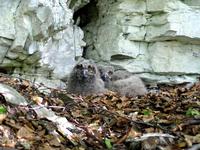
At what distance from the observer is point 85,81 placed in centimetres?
735

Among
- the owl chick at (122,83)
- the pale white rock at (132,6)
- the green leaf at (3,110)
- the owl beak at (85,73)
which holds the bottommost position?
the owl chick at (122,83)

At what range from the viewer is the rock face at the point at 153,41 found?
10242mm

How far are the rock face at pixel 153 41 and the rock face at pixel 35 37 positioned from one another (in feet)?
4.19

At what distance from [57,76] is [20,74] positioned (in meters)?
0.95

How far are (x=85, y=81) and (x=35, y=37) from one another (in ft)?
6.09

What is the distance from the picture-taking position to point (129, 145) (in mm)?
3217

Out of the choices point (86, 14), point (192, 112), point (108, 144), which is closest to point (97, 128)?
point (108, 144)

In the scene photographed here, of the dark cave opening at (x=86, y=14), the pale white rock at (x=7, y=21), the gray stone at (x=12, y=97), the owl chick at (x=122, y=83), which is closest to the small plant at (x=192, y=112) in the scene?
the gray stone at (x=12, y=97)

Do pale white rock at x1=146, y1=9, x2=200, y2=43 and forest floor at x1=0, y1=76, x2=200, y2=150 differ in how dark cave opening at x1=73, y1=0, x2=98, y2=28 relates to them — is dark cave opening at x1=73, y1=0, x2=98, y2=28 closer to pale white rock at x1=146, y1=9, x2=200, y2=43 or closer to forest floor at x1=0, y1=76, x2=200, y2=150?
pale white rock at x1=146, y1=9, x2=200, y2=43

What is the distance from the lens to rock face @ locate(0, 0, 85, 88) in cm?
852

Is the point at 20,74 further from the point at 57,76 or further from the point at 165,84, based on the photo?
the point at 165,84

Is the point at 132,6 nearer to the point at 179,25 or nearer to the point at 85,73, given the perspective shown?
the point at 179,25

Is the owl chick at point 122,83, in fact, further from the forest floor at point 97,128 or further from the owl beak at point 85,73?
the forest floor at point 97,128

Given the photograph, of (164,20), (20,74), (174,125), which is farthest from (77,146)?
(164,20)
